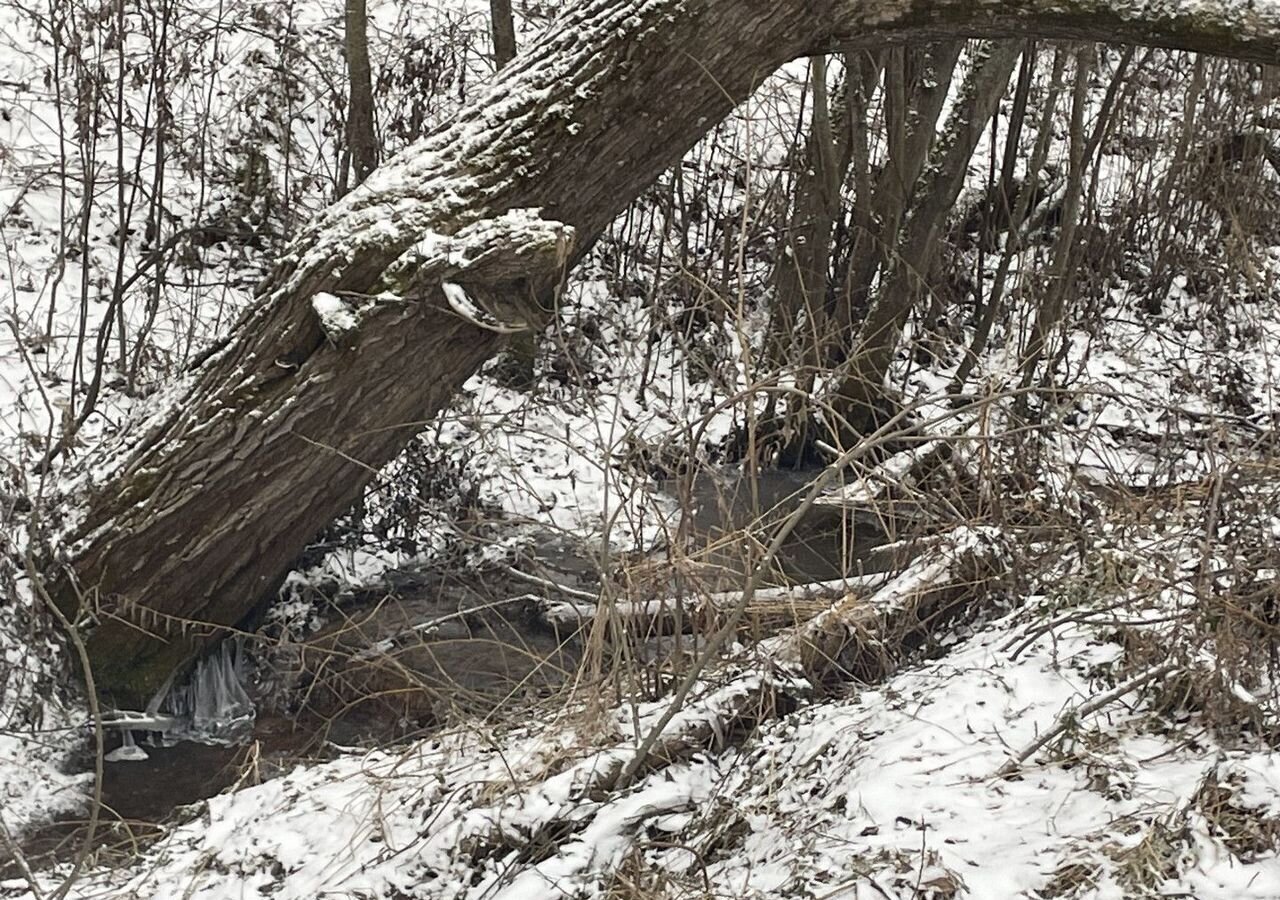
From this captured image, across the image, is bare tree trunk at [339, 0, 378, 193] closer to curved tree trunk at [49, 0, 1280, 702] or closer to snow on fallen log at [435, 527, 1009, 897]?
curved tree trunk at [49, 0, 1280, 702]

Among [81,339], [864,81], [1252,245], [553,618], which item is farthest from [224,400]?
[1252,245]

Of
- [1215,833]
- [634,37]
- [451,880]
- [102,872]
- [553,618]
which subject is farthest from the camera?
[553,618]

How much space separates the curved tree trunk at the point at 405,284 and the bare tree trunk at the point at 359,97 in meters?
2.16

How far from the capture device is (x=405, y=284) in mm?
4223

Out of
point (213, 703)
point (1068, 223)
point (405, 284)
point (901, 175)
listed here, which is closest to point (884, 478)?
point (405, 284)

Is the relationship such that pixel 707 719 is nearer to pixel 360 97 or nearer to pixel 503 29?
pixel 360 97

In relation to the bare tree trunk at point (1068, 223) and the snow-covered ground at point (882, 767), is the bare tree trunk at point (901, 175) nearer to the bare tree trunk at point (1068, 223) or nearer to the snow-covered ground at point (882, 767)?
the bare tree trunk at point (1068, 223)

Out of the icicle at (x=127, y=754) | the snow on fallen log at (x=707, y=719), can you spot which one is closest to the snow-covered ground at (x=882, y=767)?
the snow on fallen log at (x=707, y=719)

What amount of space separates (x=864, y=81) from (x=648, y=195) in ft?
5.56

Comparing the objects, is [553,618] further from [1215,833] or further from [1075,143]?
[1075,143]

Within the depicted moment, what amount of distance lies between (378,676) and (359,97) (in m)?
3.35

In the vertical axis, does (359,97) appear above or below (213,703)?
above

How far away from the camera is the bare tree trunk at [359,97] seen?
20.6 feet

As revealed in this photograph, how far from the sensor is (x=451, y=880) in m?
3.08
